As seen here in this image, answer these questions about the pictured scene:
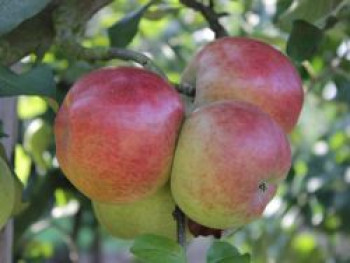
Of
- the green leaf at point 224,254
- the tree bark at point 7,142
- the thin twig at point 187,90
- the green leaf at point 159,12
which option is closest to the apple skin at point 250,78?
the thin twig at point 187,90

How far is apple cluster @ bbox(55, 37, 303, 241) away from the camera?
680mm

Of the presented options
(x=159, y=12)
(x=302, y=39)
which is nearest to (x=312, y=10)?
(x=302, y=39)

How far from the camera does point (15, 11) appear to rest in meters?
0.76

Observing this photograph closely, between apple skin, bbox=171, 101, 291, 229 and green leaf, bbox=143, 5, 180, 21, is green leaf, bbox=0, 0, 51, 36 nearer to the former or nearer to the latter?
apple skin, bbox=171, 101, 291, 229

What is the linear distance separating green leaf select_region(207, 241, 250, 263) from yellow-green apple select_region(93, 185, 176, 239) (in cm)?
6

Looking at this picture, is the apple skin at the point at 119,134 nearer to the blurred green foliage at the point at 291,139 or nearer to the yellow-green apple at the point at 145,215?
the yellow-green apple at the point at 145,215

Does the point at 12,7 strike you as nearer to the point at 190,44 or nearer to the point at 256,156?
the point at 256,156

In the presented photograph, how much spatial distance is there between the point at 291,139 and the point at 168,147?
127 cm

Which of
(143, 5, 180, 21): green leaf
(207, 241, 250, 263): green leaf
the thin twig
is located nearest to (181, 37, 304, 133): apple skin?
the thin twig

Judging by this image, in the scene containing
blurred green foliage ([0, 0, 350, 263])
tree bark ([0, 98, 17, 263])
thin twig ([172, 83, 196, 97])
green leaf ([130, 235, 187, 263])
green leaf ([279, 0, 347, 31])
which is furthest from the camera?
blurred green foliage ([0, 0, 350, 263])

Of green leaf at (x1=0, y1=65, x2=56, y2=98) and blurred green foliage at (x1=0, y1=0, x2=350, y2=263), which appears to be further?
blurred green foliage at (x1=0, y1=0, x2=350, y2=263)

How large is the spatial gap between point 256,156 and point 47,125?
2.00 feet

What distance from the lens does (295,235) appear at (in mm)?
1920

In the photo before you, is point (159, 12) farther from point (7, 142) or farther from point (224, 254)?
point (224, 254)
